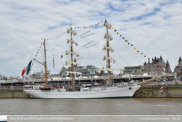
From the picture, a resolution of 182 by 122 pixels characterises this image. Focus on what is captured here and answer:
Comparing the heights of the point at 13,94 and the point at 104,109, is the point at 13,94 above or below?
above

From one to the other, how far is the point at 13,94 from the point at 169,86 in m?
44.6

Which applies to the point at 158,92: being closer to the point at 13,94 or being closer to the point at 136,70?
the point at 13,94

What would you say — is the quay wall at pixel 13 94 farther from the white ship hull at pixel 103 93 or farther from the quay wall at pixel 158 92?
the quay wall at pixel 158 92

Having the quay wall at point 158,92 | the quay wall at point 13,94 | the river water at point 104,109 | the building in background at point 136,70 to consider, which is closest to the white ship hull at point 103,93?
the quay wall at point 158,92

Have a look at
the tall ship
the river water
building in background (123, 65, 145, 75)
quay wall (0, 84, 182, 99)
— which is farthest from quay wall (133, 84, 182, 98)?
building in background (123, 65, 145, 75)

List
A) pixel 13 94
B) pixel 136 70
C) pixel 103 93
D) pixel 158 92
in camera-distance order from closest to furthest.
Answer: pixel 158 92 → pixel 103 93 → pixel 13 94 → pixel 136 70

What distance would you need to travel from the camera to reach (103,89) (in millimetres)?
48750

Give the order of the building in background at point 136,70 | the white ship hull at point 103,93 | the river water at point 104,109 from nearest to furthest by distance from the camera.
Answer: the river water at point 104,109 < the white ship hull at point 103,93 < the building in background at point 136,70

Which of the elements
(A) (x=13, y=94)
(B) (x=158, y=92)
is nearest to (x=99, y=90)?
(B) (x=158, y=92)

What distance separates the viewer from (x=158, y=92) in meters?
47.0

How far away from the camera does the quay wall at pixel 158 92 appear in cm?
4525

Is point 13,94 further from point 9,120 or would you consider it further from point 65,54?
point 9,120

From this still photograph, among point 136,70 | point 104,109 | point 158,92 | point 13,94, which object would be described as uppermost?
point 136,70

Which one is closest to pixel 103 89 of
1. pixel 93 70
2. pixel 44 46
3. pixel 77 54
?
pixel 77 54
